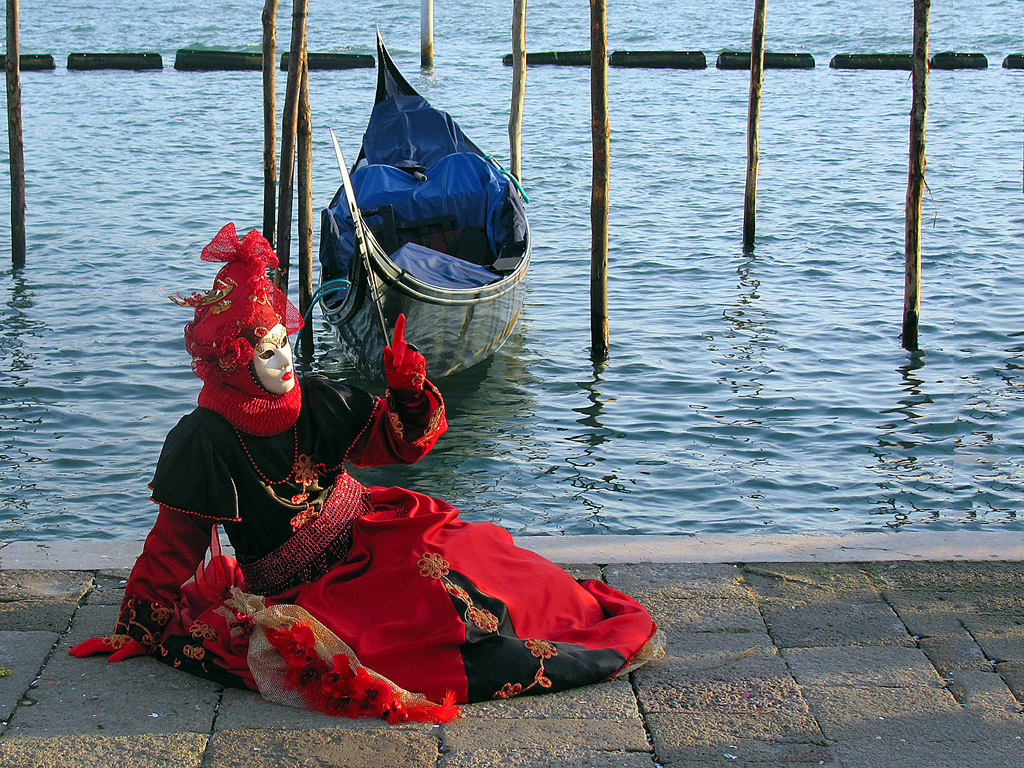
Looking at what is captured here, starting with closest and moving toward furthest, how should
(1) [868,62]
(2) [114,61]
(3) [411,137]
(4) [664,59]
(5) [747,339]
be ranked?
(5) [747,339] → (3) [411,137] → (2) [114,61] → (1) [868,62] → (4) [664,59]

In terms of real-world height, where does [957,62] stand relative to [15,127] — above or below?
above

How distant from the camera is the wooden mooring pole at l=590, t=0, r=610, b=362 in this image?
627cm

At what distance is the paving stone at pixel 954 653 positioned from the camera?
2652 mm

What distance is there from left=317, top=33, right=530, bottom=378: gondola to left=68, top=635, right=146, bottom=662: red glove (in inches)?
119

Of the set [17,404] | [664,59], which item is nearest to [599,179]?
[17,404]

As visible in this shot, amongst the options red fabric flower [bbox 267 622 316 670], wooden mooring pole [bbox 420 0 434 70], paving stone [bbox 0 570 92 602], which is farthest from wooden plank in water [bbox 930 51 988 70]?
red fabric flower [bbox 267 622 316 670]

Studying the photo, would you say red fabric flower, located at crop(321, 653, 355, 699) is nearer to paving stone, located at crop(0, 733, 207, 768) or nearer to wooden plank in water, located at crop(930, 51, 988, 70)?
paving stone, located at crop(0, 733, 207, 768)

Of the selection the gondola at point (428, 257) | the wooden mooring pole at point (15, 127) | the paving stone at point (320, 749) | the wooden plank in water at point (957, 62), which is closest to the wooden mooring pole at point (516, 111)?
Result: the gondola at point (428, 257)

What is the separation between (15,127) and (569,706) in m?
6.76

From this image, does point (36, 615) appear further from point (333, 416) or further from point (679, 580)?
point (679, 580)

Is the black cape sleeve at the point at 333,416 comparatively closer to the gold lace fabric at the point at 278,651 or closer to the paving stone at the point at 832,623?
the gold lace fabric at the point at 278,651

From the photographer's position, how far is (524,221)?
6.98 metres

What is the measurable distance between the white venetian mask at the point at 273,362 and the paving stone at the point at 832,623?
1.35 metres

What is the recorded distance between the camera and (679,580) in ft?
10.1
